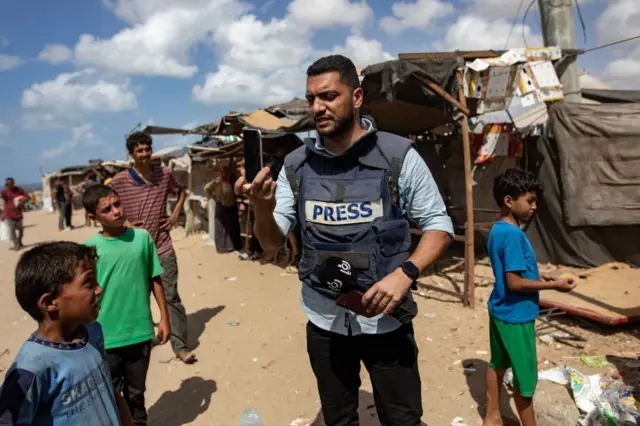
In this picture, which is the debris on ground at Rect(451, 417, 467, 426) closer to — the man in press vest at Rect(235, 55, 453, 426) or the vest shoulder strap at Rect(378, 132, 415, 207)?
the man in press vest at Rect(235, 55, 453, 426)

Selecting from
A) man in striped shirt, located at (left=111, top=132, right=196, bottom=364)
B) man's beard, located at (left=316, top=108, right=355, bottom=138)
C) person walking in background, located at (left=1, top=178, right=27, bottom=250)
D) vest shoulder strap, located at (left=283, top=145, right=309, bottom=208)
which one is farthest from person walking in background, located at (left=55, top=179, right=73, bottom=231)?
man's beard, located at (left=316, top=108, right=355, bottom=138)

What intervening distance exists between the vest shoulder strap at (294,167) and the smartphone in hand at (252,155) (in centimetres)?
13

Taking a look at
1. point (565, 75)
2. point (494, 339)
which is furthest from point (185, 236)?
point (494, 339)

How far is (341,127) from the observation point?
1.94 metres

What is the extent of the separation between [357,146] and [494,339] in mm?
1669

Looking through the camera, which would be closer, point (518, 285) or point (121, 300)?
point (518, 285)

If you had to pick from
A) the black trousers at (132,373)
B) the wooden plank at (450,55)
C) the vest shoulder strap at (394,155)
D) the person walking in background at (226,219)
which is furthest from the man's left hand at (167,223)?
the person walking in background at (226,219)

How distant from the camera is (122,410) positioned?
196cm

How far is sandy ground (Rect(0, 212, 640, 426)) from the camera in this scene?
138 inches

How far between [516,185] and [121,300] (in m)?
2.49

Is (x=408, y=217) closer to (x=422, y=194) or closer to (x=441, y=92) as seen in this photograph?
(x=422, y=194)

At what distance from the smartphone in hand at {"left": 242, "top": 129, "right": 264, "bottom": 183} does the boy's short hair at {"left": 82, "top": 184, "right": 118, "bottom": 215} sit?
1.16m

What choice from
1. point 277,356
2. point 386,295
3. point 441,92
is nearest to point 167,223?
point 277,356

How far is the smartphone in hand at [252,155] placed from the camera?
2.10 meters
